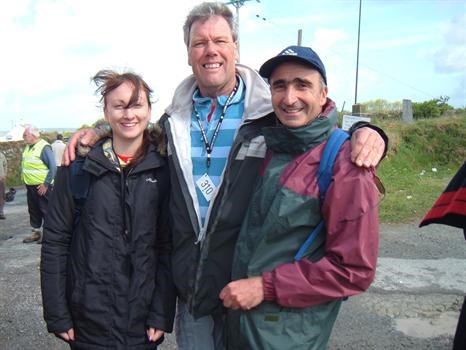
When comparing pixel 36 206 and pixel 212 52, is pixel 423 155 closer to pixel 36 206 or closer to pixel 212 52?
pixel 36 206

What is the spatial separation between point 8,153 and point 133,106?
16.9 metres

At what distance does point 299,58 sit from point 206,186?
0.86m

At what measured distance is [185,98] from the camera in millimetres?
2570

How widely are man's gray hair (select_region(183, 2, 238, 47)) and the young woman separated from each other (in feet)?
1.51

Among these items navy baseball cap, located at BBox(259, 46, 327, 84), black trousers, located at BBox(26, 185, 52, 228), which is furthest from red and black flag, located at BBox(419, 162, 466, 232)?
black trousers, located at BBox(26, 185, 52, 228)

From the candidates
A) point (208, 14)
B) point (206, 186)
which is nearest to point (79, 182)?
point (206, 186)

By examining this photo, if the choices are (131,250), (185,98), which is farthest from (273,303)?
(185,98)

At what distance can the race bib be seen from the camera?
2.32 meters

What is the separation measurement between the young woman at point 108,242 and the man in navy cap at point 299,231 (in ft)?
1.95

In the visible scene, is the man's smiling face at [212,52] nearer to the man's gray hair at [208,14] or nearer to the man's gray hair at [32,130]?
the man's gray hair at [208,14]

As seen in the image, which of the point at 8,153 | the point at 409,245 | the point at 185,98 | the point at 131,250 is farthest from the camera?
the point at 8,153

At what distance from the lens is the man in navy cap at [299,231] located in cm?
168

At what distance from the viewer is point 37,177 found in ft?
26.5

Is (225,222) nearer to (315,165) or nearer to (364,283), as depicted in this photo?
(315,165)
